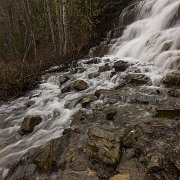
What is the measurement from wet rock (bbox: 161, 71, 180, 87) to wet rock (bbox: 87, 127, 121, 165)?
4034mm

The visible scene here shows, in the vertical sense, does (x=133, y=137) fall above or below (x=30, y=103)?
above

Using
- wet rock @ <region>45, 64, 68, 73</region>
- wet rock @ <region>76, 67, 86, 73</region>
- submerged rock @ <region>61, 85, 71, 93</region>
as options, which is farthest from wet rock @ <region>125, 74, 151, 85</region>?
wet rock @ <region>45, 64, 68, 73</region>

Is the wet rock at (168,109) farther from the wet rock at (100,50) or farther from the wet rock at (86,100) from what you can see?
the wet rock at (100,50)

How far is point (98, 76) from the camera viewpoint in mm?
12742

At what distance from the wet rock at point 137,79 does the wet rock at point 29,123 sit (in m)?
3.92

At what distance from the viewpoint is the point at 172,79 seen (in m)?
9.84

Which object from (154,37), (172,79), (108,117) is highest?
(154,37)

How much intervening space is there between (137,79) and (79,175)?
589 cm

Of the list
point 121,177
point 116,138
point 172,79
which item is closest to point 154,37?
point 172,79

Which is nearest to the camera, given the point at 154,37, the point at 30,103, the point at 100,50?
the point at 30,103

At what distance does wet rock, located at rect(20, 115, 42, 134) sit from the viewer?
346 inches

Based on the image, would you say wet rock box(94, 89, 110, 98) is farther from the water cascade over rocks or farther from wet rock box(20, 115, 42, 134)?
wet rock box(20, 115, 42, 134)

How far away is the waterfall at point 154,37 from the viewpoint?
1185cm

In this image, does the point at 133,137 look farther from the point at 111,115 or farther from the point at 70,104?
the point at 70,104
